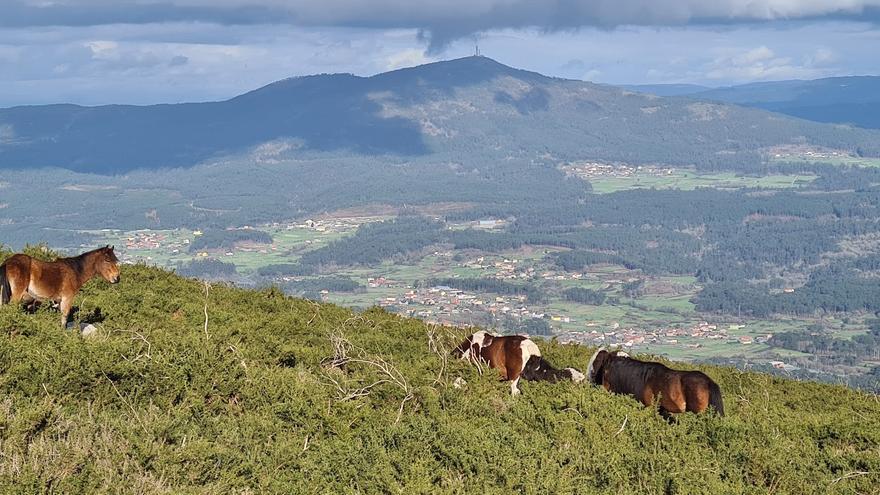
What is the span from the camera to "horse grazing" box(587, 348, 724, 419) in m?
11.3

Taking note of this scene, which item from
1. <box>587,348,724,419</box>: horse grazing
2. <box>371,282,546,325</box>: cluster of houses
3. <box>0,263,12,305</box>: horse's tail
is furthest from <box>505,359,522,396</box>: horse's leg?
<box>371,282,546,325</box>: cluster of houses

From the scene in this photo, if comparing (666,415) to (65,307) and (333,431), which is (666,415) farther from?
(65,307)

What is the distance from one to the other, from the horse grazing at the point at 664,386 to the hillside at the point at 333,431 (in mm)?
641

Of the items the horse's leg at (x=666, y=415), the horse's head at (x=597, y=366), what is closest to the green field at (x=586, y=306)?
the horse's head at (x=597, y=366)

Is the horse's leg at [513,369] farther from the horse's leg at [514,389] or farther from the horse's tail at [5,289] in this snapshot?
the horse's tail at [5,289]

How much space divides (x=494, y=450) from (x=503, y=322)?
109106mm

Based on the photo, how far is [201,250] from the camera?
19438 centimetres

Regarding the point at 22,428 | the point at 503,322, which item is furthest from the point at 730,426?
the point at 503,322

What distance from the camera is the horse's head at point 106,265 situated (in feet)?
43.9

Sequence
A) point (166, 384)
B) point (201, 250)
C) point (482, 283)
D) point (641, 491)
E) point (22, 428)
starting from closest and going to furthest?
point (22, 428), point (641, 491), point (166, 384), point (482, 283), point (201, 250)

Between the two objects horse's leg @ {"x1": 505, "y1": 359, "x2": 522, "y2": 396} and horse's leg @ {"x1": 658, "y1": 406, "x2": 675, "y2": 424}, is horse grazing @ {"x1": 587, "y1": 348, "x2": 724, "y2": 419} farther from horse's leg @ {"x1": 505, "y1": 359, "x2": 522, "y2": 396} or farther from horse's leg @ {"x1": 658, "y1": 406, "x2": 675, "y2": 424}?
horse's leg @ {"x1": 505, "y1": 359, "x2": 522, "y2": 396}

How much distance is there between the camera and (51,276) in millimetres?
12383

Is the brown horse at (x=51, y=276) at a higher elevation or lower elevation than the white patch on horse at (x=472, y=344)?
higher

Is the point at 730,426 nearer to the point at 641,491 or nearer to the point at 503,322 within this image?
the point at 641,491
